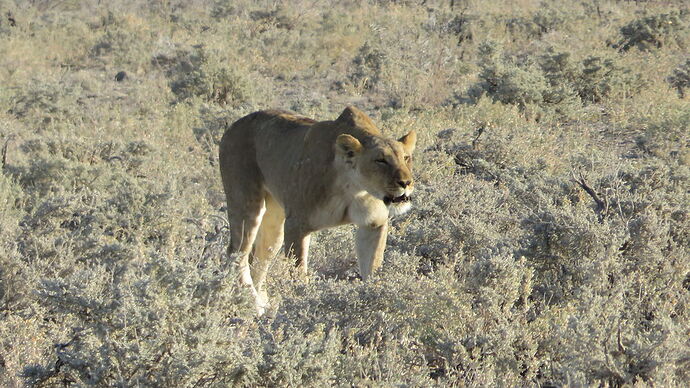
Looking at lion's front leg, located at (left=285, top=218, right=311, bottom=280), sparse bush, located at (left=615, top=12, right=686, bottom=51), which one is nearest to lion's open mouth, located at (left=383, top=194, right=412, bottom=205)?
lion's front leg, located at (left=285, top=218, right=311, bottom=280)

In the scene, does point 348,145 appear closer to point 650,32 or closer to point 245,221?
point 245,221

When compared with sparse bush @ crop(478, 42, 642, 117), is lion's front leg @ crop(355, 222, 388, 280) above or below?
above

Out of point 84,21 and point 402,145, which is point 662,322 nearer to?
point 402,145

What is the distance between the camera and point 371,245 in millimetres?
6355

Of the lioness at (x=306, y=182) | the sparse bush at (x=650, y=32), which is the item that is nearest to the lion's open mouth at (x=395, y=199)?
the lioness at (x=306, y=182)

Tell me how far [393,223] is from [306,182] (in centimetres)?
239

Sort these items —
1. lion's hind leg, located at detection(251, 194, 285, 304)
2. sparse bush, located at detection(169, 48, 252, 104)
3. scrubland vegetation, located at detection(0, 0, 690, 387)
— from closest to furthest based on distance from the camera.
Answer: scrubland vegetation, located at detection(0, 0, 690, 387), lion's hind leg, located at detection(251, 194, 285, 304), sparse bush, located at detection(169, 48, 252, 104)

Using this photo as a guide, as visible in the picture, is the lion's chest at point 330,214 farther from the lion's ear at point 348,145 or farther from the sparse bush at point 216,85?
the sparse bush at point 216,85

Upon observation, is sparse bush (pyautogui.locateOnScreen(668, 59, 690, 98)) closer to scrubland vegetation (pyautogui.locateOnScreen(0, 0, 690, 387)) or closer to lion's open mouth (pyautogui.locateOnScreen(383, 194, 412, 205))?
scrubland vegetation (pyautogui.locateOnScreen(0, 0, 690, 387))

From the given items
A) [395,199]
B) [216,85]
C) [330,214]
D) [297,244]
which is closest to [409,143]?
[395,199]

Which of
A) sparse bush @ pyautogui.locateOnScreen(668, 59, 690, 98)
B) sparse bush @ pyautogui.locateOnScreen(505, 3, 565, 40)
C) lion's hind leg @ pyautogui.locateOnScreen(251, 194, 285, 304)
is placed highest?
lion's hind leg @ pyautogui.locateOnScreen(251, 194, 285, 304)

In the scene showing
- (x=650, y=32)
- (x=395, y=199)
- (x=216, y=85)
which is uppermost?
(x=395, y=199)

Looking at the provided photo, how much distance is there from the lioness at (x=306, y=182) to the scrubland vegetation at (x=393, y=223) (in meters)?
0.30

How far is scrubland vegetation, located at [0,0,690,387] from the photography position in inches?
165
